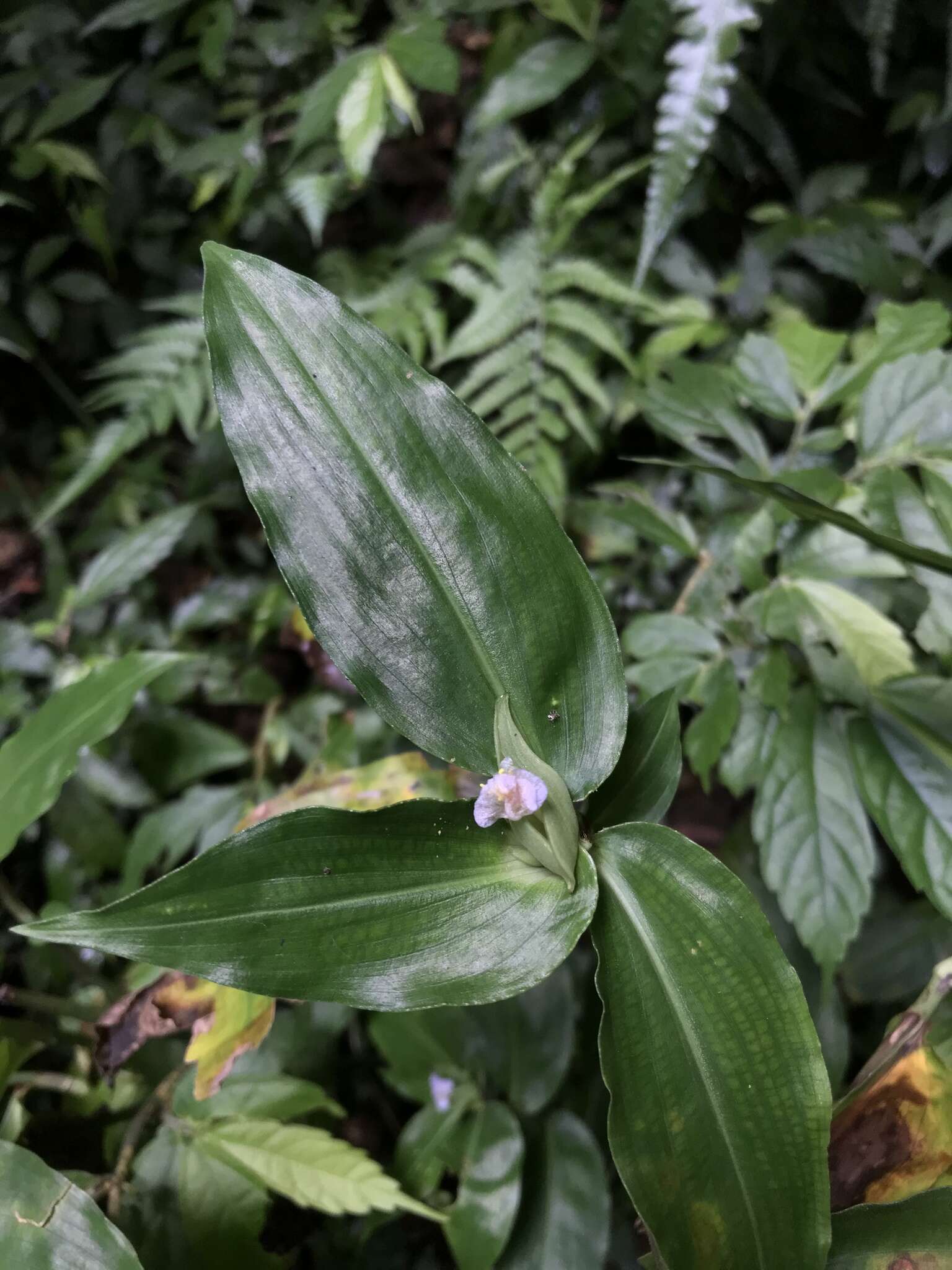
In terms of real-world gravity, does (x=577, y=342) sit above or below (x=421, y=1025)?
above

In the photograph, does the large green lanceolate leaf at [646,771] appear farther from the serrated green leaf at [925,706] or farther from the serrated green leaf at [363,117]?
the serrated green leaf at [363,117]

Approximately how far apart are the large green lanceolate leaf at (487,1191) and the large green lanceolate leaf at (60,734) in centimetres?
62

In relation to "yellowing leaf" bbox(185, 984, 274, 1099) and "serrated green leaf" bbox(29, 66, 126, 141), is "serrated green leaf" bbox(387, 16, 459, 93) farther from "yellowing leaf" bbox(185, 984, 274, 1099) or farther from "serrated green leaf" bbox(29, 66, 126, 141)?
"yellowing leaf" bbox(185, 984, 274, 1099)

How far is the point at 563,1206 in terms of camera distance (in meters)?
0.82

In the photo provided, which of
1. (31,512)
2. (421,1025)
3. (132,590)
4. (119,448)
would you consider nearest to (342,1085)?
(421,1025)

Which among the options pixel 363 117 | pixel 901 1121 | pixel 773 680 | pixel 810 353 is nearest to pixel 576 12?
pixel 363 117

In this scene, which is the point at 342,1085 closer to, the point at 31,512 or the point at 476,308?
the point at 476,308

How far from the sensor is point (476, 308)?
123 cm

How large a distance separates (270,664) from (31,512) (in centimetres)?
75

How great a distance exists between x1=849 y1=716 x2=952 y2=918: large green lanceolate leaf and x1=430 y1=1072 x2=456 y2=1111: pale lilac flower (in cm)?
60

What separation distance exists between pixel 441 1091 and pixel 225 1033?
31 cm

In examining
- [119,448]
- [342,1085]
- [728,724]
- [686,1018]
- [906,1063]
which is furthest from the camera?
[119,448]

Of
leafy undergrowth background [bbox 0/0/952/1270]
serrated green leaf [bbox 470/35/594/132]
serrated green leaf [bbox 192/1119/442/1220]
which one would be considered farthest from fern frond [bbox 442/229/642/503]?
serrated green leaf [bbox 192/1119/442/1220]

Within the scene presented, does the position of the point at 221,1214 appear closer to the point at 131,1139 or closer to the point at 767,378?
the point at 131,1139
